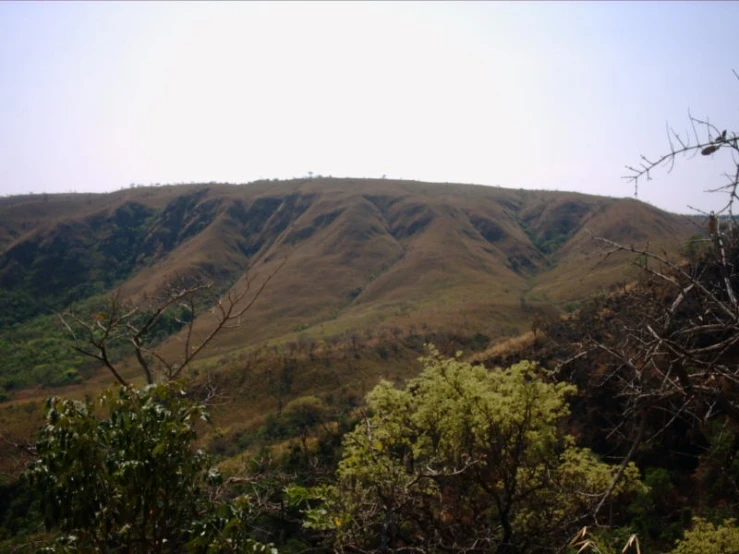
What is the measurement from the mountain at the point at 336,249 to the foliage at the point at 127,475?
48445mm

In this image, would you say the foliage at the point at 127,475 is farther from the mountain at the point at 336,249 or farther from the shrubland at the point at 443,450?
the mountain at the point at 336,249

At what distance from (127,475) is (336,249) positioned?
9100cm

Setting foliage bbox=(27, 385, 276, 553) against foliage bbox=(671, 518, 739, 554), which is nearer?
foliage bbox=(27, 385, 276, 553)

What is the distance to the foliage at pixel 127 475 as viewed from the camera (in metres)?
3.97

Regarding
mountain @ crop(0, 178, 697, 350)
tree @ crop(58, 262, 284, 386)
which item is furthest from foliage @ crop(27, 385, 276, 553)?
mountain @ crop(0, 178, 697, 350)

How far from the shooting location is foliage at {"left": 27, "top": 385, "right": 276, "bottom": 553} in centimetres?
397

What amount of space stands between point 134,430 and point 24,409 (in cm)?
4533

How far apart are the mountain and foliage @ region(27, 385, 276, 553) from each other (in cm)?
4845

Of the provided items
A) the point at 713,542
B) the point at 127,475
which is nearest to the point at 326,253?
the point at 713,542

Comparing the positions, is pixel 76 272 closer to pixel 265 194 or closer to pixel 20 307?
pixel 20 307

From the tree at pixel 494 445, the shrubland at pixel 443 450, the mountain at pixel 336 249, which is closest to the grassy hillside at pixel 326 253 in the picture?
the mountain at pixel 336 249

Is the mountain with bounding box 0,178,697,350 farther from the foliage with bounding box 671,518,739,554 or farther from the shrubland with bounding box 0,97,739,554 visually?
the foliage with bounding box 671,518,739,554

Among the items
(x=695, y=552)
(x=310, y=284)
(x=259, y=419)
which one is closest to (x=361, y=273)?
(x=310, y=284)

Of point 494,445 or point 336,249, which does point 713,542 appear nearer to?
point 494,445
